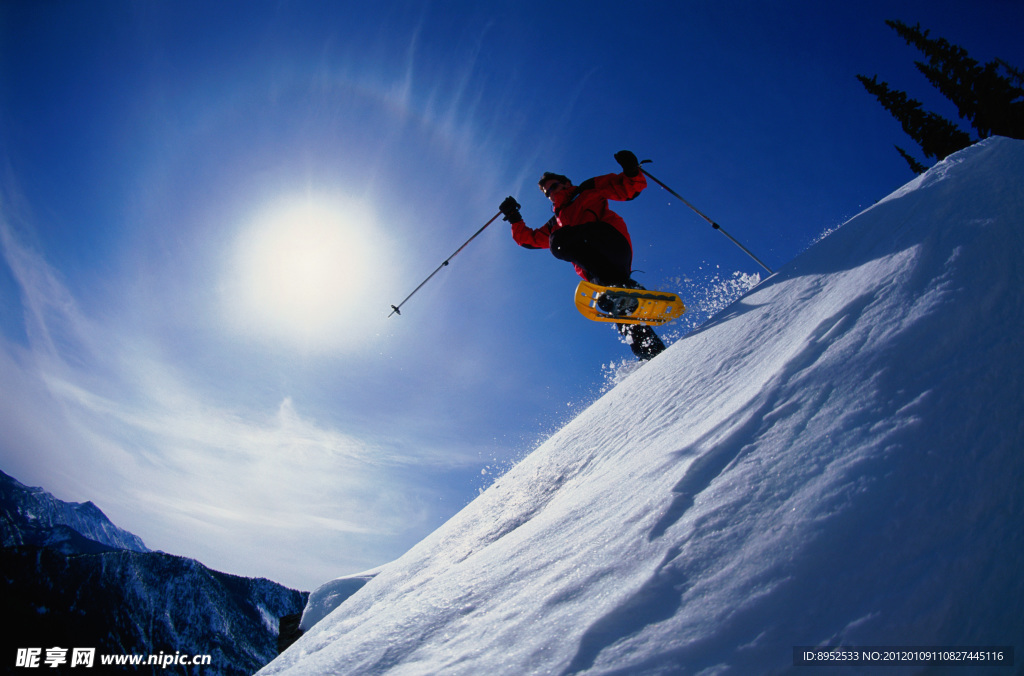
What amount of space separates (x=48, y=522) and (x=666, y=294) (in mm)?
279615

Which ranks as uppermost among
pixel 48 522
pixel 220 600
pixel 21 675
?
pixel 48 522

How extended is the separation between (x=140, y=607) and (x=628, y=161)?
472 ft

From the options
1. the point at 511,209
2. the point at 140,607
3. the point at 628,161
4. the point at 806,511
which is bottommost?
the point at 806,511

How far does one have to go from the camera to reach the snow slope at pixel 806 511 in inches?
40.9

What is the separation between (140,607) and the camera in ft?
323

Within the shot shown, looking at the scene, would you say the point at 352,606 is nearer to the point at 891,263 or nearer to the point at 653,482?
the point at 653,482

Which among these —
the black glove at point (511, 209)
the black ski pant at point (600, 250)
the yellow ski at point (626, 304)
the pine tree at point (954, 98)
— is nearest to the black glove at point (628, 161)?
the black ski pant at point (600, 250)

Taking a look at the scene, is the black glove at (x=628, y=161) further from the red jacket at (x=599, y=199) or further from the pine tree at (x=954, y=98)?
the pine tree at (x=954, y=98)

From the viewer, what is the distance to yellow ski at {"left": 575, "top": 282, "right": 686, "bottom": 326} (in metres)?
4.91

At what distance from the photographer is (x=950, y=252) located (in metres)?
1.86

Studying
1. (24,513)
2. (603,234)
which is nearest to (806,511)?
(603,234)

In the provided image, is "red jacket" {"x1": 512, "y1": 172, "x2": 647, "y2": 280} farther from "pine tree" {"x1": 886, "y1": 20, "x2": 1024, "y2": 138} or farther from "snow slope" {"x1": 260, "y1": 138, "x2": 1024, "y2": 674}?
"pine tree" {"x1": 886, "y1": 20, "x2": 1024, "y2": 138}

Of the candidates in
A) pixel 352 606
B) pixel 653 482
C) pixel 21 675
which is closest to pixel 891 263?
pixel 653 482

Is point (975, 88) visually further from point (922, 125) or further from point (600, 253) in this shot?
point (600, 253)
